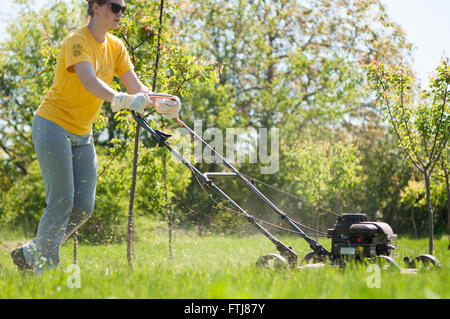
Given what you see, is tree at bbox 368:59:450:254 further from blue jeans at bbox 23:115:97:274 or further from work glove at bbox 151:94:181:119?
blue jeans at bbox 23:115:97:274

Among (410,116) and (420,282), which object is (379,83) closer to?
(410,116)

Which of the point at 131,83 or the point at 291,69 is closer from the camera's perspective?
the point at 131,83

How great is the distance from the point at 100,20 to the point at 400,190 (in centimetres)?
1400

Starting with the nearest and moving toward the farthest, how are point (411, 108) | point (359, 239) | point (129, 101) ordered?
point (129, 101)
point (359, 239)
point (411, 108)

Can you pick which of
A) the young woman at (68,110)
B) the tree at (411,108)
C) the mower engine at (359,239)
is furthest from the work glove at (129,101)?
the tree at (411,108)

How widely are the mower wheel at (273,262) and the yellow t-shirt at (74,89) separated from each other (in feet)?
5.57

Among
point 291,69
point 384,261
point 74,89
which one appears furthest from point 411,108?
point 291,69

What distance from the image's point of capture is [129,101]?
3459 millimetres

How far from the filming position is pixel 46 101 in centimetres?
355

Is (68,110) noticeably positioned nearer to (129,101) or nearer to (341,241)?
(129,101)

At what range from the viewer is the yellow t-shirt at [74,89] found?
11.2 feet

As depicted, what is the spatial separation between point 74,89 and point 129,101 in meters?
0.40

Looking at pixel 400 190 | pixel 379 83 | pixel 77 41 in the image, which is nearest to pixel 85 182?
pixel 77 41

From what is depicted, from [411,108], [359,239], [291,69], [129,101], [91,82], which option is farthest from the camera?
[291,69]
